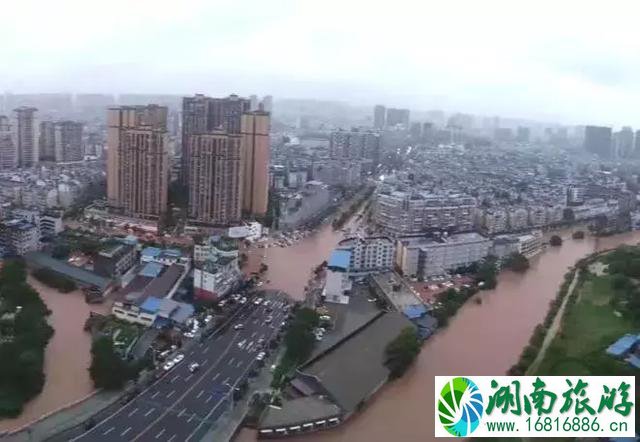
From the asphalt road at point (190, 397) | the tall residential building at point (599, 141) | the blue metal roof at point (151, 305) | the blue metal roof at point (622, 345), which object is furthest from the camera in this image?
the tall residential building at point (599, 141)

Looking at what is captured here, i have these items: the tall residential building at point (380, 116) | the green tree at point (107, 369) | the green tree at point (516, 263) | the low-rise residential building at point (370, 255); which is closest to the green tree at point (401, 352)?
the green tree at point (107, 369)

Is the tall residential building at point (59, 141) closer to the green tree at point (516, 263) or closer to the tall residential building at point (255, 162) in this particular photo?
the tall residential building at point (255, 162)

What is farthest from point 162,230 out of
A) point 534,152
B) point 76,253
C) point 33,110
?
point 534,152

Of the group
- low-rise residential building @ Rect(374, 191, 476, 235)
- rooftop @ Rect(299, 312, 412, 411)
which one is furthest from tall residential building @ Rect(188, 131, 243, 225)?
rooftop @ Rect(299, 312, 412, 411)

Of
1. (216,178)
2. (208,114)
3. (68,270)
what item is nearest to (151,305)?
(68,270)

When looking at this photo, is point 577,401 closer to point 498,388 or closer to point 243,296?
point 498,388

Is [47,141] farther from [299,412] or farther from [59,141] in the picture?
[299,412]
